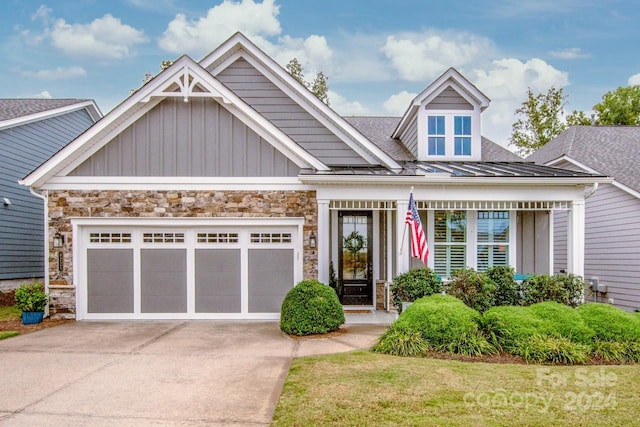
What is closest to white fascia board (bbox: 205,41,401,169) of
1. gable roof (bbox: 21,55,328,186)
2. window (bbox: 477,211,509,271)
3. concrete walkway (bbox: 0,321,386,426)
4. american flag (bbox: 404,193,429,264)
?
gable roof (bbox: 21,55,328,186)

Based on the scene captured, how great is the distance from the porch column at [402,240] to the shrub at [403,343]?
266 cm

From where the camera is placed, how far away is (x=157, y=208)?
9.97 m

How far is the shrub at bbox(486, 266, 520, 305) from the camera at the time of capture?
9.34 metres

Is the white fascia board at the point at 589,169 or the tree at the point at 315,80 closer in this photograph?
the white fascia board at the point at 589,169

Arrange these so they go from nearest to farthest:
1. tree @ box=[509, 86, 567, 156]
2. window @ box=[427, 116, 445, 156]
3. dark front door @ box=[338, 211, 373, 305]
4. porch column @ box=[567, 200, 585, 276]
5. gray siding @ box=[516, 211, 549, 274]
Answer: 1. porch column @ box=[567, 200, 585, 276]
2. gray siding @ box=[516, 211, 549, 274]
3. dark front door @ box=[338, 211, 373, 305]
4. window @ box=[427, 116, 445, 156]
5. tree @ box=[509, 86, 567, 156]

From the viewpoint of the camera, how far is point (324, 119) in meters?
11.1

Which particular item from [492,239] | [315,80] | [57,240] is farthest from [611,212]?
[315,80]

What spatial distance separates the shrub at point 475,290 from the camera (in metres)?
8.98

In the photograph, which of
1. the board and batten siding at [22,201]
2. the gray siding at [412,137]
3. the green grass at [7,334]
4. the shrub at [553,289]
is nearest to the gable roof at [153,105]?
the green grass at [7,334]

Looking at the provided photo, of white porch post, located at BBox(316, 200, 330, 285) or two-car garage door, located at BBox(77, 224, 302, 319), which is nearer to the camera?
white porch post, located at BBox(316, 200, 330, 285)

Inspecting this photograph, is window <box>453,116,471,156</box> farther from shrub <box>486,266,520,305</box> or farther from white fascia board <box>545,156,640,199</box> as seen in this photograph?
shrub <box>486,266,520,305</box>

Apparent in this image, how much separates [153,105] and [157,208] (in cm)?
222

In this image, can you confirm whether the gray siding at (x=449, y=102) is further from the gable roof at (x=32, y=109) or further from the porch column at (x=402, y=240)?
the gable roof at (x=32, y=109)

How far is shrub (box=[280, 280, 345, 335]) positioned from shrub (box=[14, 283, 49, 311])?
206 inches
